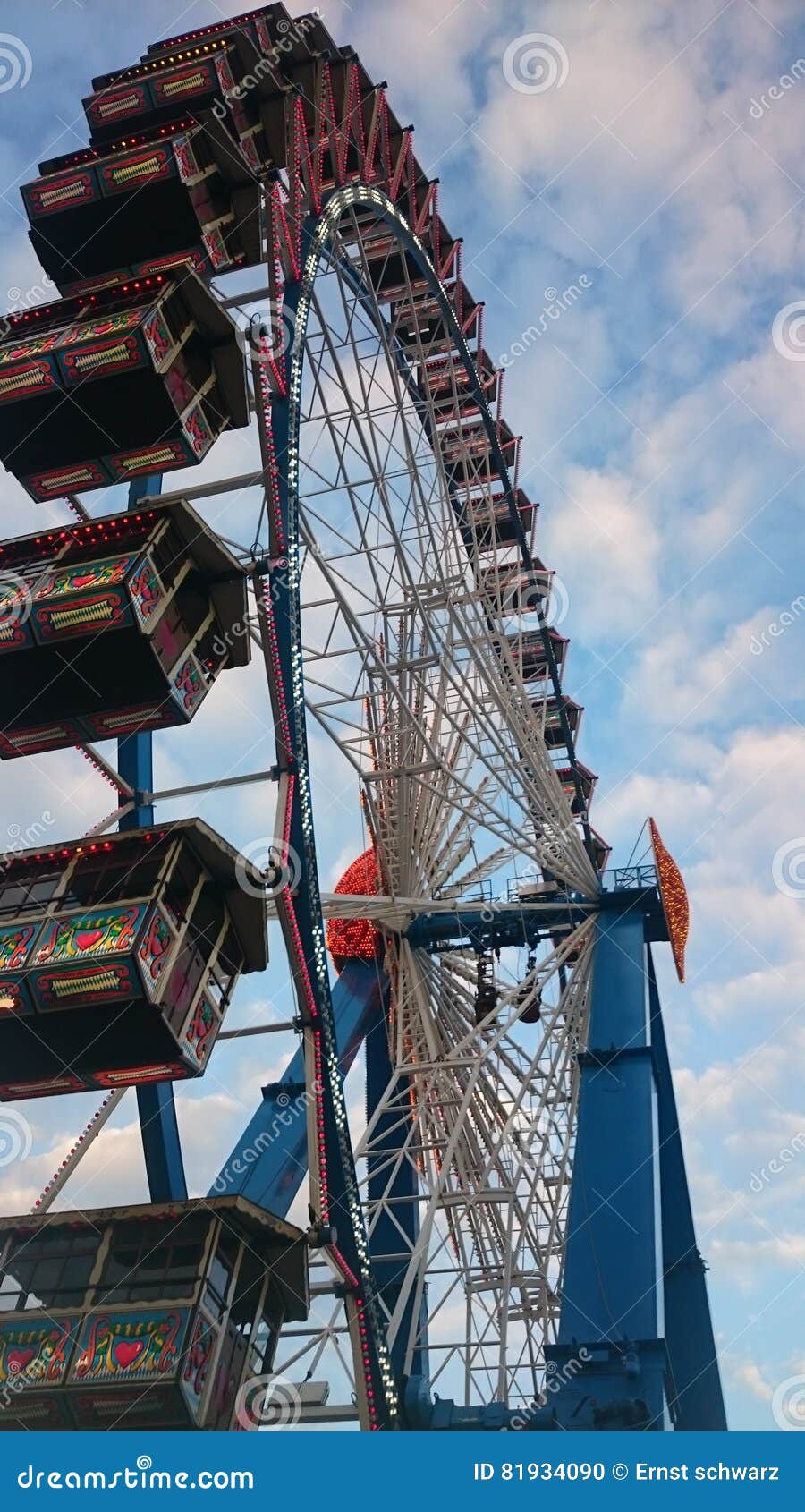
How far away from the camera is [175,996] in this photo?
38.3 feet

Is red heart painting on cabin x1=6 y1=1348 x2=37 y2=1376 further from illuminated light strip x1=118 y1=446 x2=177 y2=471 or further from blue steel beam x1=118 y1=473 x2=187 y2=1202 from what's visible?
illuminated light strip x1=118 y1=446 x2=177 y2=471

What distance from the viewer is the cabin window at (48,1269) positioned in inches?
413

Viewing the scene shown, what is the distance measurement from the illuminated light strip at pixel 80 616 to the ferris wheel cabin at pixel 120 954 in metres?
2.08

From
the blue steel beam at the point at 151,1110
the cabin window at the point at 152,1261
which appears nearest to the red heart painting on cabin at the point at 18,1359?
the cabin window at the point at 152,1261

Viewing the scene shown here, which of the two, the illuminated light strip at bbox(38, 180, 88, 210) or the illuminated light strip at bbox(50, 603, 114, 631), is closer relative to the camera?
the illuminated light strip at bbox(50, 603, 114, 631)

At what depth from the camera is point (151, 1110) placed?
1259cm

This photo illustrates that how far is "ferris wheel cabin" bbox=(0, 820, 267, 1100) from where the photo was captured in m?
11.3

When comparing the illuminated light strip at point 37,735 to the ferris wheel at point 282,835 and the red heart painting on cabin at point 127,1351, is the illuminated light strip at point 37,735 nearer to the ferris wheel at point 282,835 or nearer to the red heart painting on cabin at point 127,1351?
the ferris wheel at point 282,835

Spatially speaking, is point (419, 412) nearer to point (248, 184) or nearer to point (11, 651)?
point (248, 184)

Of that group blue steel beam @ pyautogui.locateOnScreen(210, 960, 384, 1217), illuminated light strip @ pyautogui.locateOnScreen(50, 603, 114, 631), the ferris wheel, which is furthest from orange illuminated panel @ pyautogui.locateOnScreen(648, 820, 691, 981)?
illuminated light strip @ pyautogui.locateOnScreen(50, 603, 114, 631)

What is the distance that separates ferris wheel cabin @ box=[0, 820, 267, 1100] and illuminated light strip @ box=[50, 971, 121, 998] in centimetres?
1

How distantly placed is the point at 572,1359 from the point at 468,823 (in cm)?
998

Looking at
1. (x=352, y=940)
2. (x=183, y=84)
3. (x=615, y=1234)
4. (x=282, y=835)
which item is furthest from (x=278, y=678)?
(x=352, y=940)

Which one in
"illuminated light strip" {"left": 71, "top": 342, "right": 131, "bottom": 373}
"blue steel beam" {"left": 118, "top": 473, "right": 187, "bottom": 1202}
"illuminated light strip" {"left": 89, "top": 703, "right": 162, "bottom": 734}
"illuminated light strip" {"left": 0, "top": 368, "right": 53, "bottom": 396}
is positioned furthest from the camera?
"illuminated light strip" {"left": 0, "top": 368, "right": 53, "bottom": 396}
